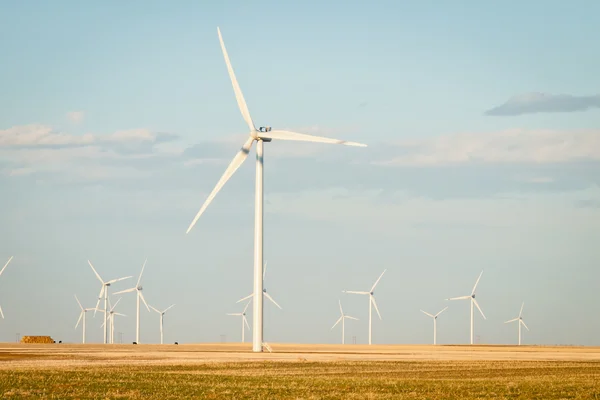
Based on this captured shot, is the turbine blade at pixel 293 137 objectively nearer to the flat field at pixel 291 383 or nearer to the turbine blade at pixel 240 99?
the turbine blade at pixel 240 99

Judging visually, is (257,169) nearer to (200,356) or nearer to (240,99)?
(240,99)

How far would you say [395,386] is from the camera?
1925 inches

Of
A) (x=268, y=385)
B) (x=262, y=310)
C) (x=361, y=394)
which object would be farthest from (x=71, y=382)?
(x=262, y=310)

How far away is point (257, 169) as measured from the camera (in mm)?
102875

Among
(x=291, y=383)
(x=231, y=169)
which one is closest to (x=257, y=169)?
(x=231, y=169)

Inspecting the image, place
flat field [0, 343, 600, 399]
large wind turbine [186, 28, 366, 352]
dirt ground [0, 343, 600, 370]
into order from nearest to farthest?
flat field [0, 343, 600, 399] → dirt ground [0, 343, 600, 370] → large wind turbine [186, 28, 366, 352]

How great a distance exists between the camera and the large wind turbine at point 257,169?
324ft

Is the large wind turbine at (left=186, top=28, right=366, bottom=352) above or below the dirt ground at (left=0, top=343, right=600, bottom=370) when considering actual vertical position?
above

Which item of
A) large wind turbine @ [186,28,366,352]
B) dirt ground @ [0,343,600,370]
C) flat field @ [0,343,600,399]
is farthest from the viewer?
large wind turbine @ [186,28,366,352]

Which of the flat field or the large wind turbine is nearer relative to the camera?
the flat field

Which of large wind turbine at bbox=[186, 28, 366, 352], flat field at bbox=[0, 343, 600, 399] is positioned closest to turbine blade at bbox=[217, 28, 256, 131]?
large wind turbine at bbox=[186, 28, 366, 352]

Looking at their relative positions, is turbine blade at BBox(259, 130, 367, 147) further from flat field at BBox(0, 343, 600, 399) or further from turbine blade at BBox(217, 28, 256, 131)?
flat field at BBox(0, 343, 600, 399)

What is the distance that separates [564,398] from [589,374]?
22.8 meters

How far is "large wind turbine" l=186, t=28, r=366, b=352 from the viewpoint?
98.8 metres
